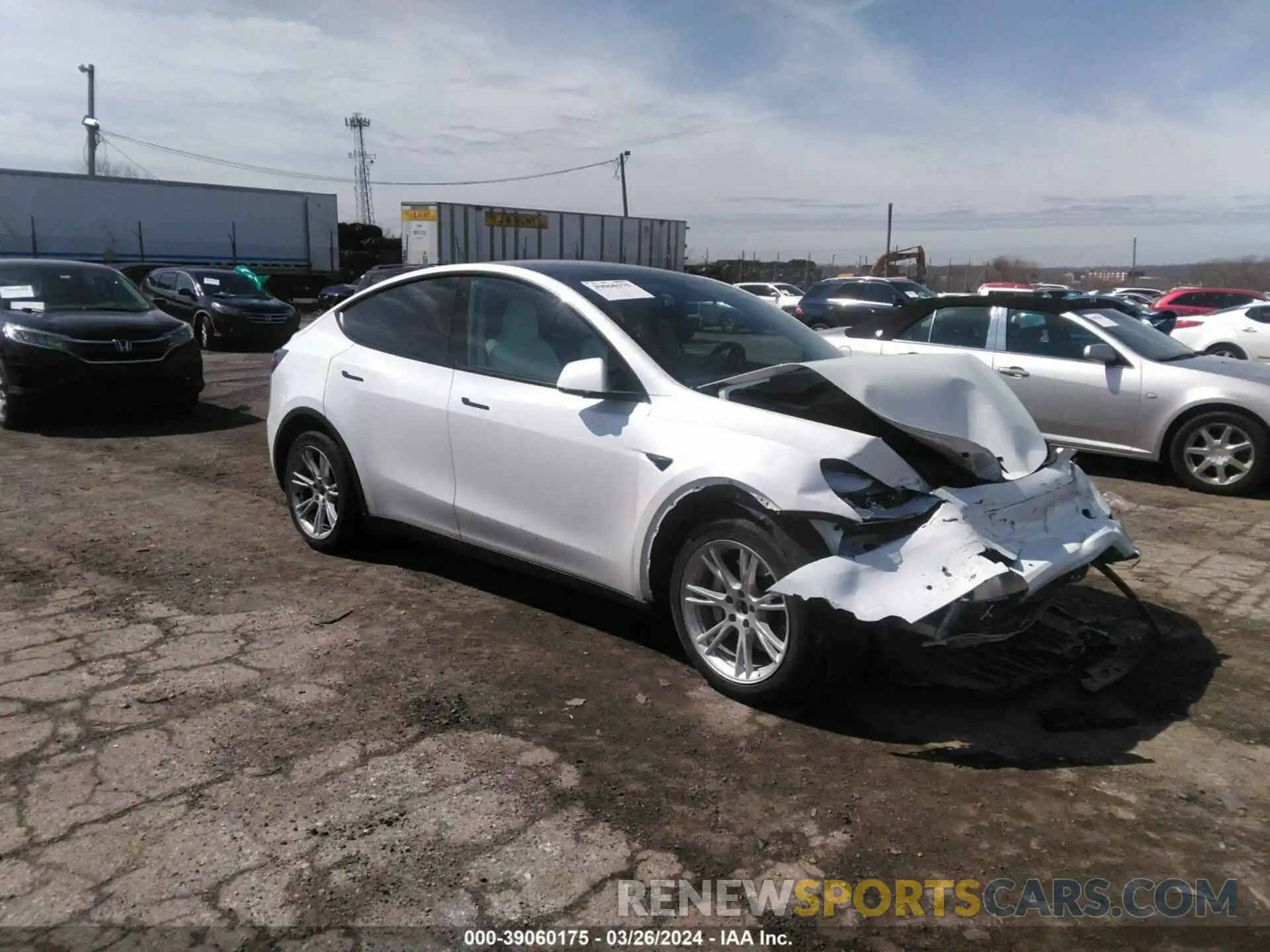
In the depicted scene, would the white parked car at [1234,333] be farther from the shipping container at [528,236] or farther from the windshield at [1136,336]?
the shipping container at [528,236]

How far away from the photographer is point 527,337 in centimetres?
456

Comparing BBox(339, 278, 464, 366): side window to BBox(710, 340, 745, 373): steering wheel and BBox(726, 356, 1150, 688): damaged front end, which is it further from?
BBox(726, 356, 1150, 688): damaged front end

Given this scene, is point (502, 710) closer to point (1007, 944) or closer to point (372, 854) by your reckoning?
point (372, 854)

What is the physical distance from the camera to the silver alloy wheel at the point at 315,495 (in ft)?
17.7

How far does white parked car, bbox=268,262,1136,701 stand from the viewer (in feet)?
11.2

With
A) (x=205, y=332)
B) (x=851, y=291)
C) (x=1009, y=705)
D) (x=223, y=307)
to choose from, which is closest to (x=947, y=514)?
(x=1009, y=705)

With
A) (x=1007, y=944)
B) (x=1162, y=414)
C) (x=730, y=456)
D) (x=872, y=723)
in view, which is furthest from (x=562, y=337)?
(x=1162, y=414)

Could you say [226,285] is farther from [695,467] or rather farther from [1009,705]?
[1009,705]

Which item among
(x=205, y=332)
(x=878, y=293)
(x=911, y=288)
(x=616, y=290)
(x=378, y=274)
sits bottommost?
(x=205, y=332)

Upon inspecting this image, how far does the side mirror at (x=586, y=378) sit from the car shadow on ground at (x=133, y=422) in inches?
262

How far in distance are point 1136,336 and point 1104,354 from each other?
537mm

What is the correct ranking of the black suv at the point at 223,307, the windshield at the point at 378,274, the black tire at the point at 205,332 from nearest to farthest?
1. the black suv at the point at 223,307
2. the black tire at the point at 205,332
3. the windshield at the point at 378,274

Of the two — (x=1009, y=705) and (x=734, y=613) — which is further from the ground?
(x=734, y=613)

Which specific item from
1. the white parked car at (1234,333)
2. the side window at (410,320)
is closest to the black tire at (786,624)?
the side window at (410,320)
